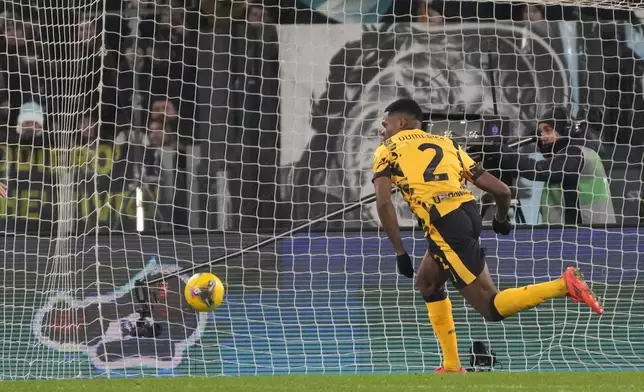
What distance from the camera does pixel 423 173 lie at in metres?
7.68

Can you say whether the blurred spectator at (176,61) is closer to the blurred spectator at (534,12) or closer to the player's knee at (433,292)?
the blurred spectator at (534,12)

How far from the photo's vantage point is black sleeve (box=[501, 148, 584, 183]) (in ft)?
34.6

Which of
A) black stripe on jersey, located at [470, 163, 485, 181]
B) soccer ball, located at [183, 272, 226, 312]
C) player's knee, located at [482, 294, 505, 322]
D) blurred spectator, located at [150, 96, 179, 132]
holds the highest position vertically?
black stripe on jersey, located at [470, 163, 485, 181]

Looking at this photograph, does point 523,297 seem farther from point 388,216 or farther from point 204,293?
point 204,293

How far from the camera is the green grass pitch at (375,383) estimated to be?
6559 millimetres

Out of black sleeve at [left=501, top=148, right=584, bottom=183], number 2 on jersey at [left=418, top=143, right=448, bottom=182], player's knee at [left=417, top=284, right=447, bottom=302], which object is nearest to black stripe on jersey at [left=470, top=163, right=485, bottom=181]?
number 2 on jersey at [left=418, top=143, right=448, bottom=182]

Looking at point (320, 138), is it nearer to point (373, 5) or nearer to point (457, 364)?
point (373, 5)

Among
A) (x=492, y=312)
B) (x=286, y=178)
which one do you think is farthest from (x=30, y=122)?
(x=492, y=312)

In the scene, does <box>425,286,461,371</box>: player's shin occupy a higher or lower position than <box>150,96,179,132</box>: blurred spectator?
lower

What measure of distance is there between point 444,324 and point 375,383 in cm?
126

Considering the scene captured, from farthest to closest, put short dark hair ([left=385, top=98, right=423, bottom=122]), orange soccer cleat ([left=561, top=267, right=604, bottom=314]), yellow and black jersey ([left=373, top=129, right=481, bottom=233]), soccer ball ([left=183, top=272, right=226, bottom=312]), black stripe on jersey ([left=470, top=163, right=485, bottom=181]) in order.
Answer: soccer ball ([left=183, top=272, right=226, bottom=312]) < short dark hair ([left=385, top=98, right=423, bottom=122]) < black stripe on jersey ([left=470, top=163, right=485, bottom=181]) < yellow and black jersey ([left=373, top=129, right=481, bottom=233]) < orange soccer cleat ([left=561, top=267, right=604, bottom=314])

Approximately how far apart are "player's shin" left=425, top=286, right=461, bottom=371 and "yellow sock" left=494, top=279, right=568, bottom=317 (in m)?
0.48

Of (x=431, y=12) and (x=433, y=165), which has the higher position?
(x=431, y=12)

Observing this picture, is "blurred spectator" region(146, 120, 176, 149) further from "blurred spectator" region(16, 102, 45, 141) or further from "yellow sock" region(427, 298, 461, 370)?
"yellow sock" region(427, 298, 461, 370)
